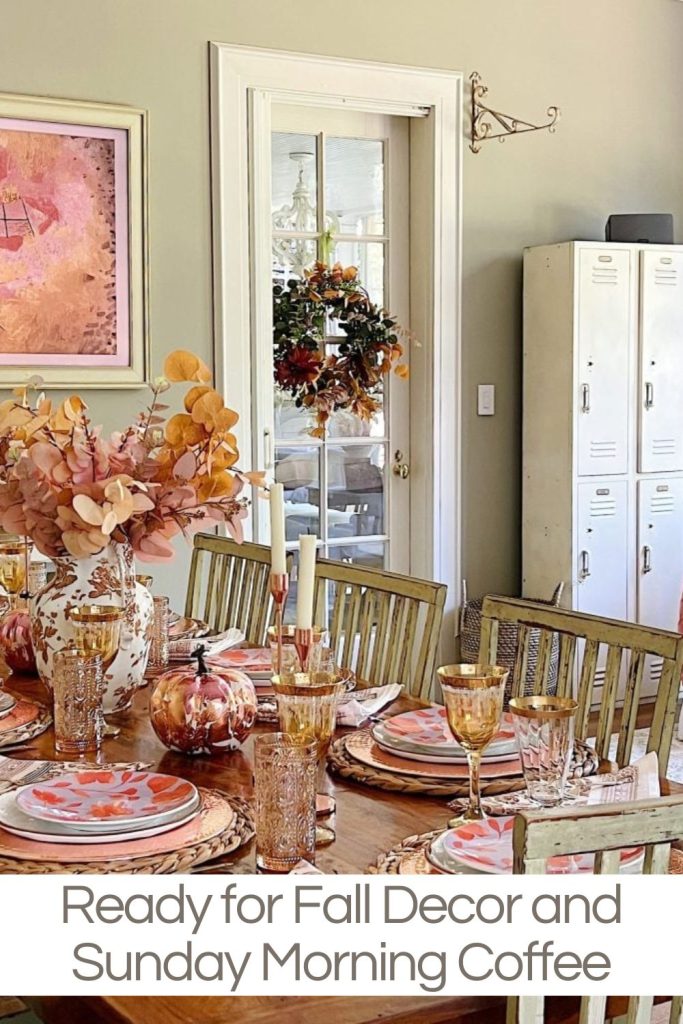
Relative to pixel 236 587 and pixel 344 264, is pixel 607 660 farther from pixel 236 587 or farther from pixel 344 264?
pixel 344 264

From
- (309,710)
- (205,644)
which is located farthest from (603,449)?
(309,710)

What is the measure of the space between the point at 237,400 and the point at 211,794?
9.16ft

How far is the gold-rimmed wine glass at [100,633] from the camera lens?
6.23ft

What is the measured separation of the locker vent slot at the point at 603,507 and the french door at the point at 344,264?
0.68m

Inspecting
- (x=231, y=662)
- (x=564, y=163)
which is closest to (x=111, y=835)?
(x=231, y=662)

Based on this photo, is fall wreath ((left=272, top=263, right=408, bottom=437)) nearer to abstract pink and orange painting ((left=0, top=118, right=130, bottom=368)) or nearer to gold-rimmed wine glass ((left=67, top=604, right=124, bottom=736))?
abstract pink and orange painting ((left=0, top=118, right=130, bottom=368))

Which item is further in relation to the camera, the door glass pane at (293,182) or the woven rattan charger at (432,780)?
the door glass pane at (293,182)

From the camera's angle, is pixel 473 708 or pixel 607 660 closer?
pixel 473 708

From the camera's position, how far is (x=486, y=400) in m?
4.80

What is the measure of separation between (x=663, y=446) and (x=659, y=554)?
1.35 ft

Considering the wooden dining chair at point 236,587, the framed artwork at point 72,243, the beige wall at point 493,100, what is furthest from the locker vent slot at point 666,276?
the wooden dining chair at point 236,587

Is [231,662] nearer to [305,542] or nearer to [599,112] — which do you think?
[305,542]

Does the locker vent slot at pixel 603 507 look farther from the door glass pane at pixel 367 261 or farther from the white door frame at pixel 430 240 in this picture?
the door glass pane at pixel 367 261

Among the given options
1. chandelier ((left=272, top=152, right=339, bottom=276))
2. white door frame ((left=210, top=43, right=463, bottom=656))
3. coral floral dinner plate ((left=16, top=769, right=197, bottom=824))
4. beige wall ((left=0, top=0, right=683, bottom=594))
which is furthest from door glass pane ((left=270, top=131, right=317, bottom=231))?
coral floral dinner plate ((left=16, top=769, right=197, bottom=824))
